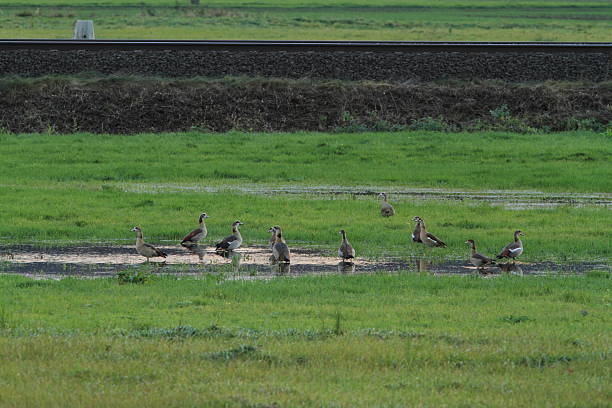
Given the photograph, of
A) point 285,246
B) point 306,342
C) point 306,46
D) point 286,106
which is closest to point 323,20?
point 306,46

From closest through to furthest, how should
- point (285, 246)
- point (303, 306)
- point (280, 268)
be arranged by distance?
point (303, 306) < point (280, 268) < point (285, 246)

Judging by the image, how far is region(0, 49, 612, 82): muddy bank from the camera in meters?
39.9

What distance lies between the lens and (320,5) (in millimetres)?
108438

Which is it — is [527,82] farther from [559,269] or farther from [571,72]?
[559,269]

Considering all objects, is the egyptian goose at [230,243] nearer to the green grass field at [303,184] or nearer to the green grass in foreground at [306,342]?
the green grass field at [303,184]

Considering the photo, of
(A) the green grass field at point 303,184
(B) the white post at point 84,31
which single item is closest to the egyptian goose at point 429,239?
(A) the green grass field at point 303,184

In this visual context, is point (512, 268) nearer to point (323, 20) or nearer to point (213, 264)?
point (213, 264)

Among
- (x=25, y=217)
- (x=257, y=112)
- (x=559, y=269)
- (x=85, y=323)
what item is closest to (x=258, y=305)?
(x=85, y=323)

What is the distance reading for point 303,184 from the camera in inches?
1126

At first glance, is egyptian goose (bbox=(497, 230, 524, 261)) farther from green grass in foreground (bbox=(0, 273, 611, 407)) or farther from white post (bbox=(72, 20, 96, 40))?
white post (bbox=(72, 20, 96, 40))

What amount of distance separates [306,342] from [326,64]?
29.5m

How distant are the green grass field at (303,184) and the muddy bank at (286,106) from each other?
5.10 feet

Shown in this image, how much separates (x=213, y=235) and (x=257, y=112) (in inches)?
680

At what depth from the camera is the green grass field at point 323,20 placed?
6850cm
